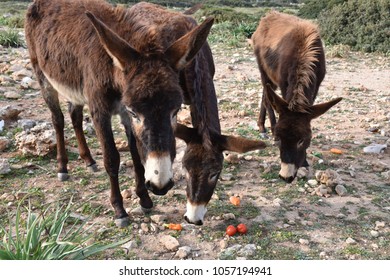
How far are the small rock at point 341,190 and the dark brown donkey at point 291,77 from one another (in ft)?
1.59

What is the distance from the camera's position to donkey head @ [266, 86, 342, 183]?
429cm

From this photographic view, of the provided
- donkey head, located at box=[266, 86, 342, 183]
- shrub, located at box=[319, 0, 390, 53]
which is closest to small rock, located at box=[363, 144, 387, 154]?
donkey head, located at box=[266, 86, 342, 183]

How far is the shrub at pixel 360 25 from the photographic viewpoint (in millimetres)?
12578

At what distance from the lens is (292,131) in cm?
427

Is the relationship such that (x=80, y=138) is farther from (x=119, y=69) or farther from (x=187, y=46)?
(x=187, y=46)

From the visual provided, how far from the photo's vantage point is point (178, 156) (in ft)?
16.8

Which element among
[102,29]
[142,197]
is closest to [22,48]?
[142,197]

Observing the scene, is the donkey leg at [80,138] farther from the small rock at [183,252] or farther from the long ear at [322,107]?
the long ear at [322,107]

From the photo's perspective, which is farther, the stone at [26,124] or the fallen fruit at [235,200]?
the stone at [26,124]

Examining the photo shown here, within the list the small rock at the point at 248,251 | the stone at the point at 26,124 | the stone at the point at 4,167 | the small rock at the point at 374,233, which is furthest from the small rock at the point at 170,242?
the stone at the point at 26,124

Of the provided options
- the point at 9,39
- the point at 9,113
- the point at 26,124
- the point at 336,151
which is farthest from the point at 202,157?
the point at 9,39

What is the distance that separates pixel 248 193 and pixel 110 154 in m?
1.68

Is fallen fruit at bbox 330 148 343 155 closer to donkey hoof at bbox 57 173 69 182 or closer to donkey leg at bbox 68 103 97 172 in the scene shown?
donkey leg at bbox 68 103 97 172

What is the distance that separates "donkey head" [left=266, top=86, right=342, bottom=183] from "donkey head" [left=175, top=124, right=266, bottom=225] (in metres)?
1.01
